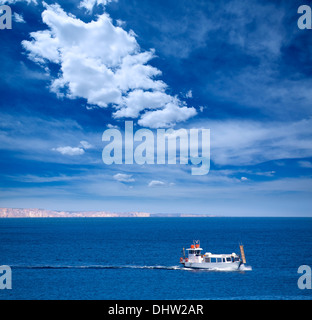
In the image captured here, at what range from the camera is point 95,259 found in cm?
8706

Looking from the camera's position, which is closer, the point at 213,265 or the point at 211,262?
the point at 213,265

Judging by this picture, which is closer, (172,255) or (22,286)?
(22,286)

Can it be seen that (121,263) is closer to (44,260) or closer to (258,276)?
(44,260)

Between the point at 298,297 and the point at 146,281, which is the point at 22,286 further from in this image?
the point at 298,297

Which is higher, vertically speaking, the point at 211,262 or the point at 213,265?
the point at 211,262

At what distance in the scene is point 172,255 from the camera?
9625cm

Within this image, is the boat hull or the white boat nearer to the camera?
the boat hull

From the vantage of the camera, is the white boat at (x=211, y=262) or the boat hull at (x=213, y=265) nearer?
the boat hull at (x=213, y=265)
